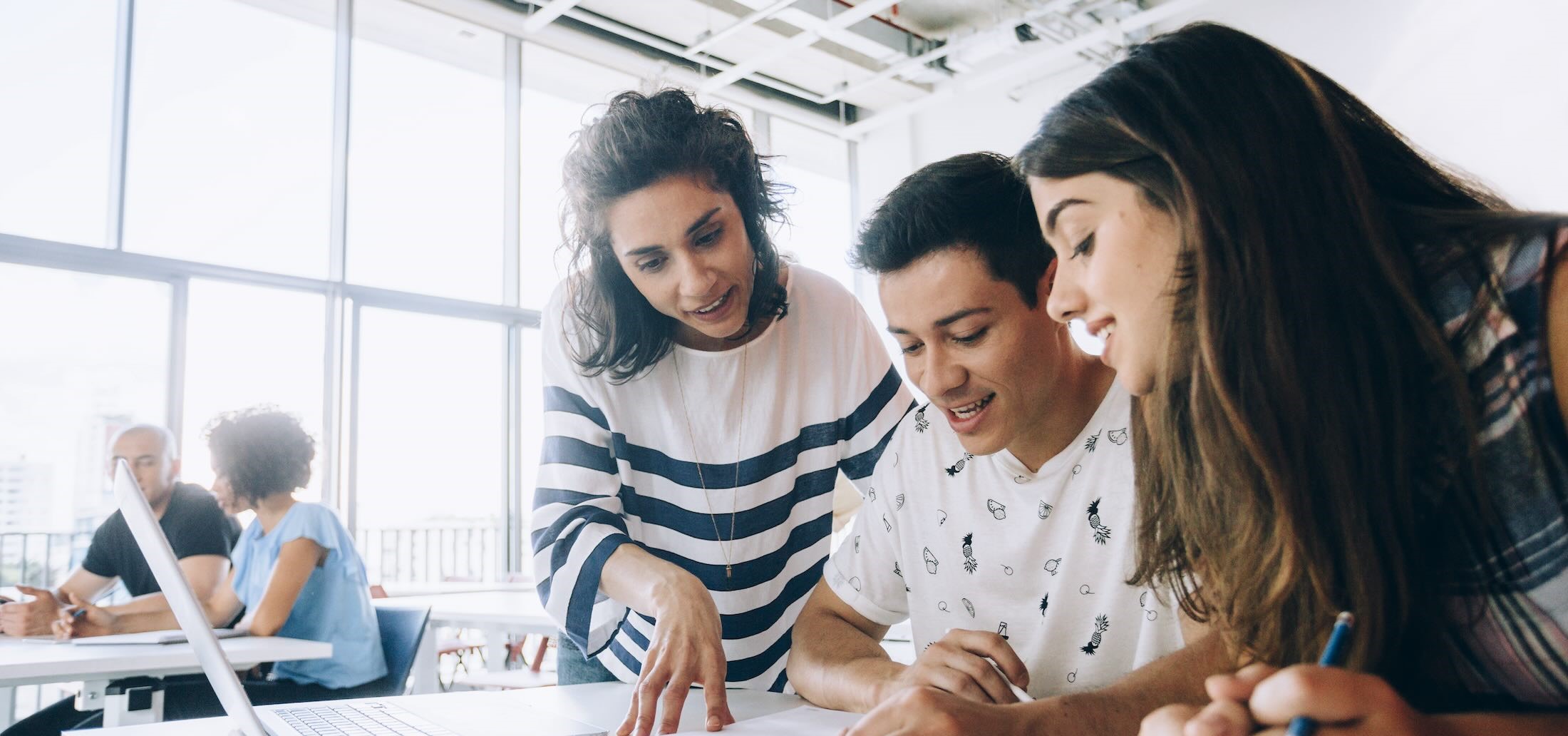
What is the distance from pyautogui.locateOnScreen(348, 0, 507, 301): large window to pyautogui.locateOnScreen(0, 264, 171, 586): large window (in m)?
1.03

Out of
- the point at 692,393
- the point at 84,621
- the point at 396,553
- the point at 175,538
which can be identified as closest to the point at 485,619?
the point at 175,538

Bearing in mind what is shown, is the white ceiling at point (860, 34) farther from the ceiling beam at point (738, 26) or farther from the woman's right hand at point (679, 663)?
the woman's right hand at point (679, 663)

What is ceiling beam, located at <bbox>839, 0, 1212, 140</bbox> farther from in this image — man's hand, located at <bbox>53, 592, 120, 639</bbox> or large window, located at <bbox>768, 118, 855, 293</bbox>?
man's hand, located at <bbox>53, 592, 120, 639</bbox>

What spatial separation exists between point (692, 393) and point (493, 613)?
2147 mm

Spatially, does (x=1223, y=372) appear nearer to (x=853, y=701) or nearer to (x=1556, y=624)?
(x=1556, y=624)

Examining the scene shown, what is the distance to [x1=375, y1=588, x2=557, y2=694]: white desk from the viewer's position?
10.9 feet

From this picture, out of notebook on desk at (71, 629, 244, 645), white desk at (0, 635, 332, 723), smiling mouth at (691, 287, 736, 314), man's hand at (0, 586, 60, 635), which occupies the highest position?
smiling mouth at (691, 287, 736, 314)

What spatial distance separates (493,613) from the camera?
11.2 feet

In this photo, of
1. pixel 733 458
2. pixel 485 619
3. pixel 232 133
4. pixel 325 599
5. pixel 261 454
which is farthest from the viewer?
pixel 232 133

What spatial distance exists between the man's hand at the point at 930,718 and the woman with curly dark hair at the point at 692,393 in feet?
1.94

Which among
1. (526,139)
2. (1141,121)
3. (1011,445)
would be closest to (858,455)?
(1011,445)

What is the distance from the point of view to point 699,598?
3.84 ft

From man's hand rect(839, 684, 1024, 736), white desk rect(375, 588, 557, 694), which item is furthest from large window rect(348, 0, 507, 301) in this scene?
man's hand rect(839, 684, 1024, 736)

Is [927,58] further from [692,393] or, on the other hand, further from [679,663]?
[679,663]
